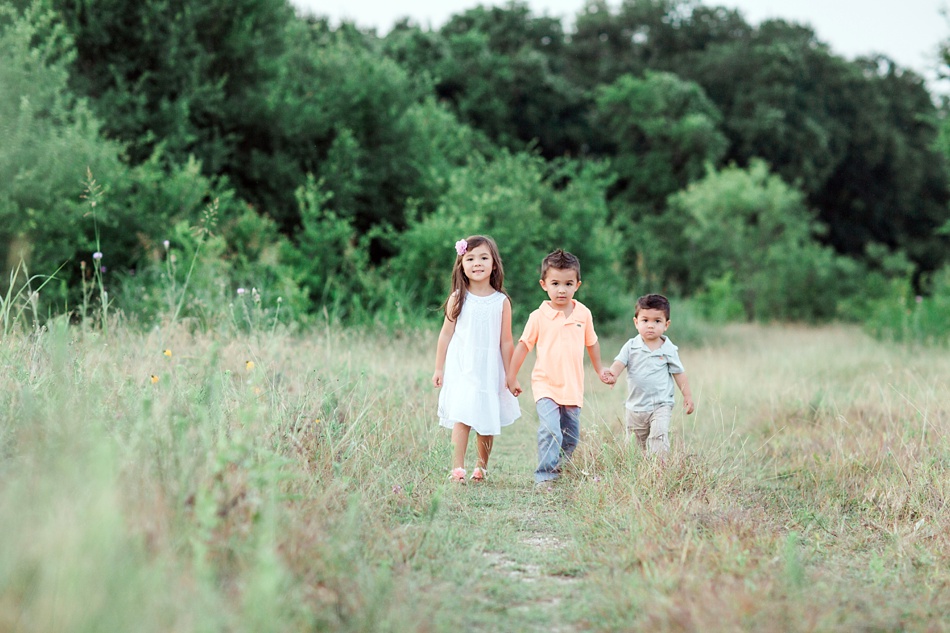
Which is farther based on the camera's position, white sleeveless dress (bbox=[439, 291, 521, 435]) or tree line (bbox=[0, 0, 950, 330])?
tree line (bbox=[0, 0, 950, 330])

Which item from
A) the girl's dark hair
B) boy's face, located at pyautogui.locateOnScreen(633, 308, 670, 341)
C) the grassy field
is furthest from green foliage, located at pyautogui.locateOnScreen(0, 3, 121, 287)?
boy's face, located at pyautogui.locateOnScreen(633, 308, 670, 341)

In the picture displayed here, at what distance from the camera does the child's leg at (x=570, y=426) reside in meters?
5.29

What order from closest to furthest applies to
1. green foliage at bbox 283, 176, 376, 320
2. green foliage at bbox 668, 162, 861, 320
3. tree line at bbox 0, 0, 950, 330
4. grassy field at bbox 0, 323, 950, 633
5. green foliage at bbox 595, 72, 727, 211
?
grassy field at bbox 0, 323, 950, 633
tree line at bbox 0, 0, 950, 330
green foliage at bbox 283, 176, 376, 320
green foliage at bbox 668, 162, 861, 320
green foliage at bbox 595, 72, 727, 211

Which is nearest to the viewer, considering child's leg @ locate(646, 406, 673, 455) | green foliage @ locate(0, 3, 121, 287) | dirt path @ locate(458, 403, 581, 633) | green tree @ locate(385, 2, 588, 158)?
dirt path @ locate(458, 403, 581, 633)

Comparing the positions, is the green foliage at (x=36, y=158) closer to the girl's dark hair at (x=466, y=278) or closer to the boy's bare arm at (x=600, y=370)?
the girl's dark hair at (x=466, y=278)

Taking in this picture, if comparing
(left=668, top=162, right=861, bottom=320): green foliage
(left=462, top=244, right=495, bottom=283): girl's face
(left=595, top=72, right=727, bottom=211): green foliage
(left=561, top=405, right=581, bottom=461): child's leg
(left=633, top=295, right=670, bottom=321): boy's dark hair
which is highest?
(left=595, top=72, right=727, bottom=211): green foliage

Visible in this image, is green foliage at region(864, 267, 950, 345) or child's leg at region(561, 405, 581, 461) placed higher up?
green foliage at region(864, 267, 950, 345)

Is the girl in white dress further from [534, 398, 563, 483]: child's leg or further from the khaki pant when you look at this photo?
the khaki pant

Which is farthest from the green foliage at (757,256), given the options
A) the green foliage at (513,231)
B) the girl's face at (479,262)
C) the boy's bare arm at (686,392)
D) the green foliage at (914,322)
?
the girl's face at (479,262)

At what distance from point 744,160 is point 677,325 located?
19.9 metres

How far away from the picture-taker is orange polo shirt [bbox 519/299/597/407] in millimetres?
5191

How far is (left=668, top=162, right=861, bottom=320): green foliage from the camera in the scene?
794 inches

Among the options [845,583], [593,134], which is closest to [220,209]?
[845,583]

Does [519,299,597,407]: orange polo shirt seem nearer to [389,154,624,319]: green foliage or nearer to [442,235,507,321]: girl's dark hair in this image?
[442,235,507,321]: girl's dark hair
